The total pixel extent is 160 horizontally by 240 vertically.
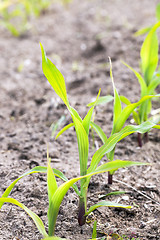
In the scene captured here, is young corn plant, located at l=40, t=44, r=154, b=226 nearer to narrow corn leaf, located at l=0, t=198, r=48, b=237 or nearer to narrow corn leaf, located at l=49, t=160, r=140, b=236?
narrow corn leaf, located at l=49, t=160, r=140, b=236

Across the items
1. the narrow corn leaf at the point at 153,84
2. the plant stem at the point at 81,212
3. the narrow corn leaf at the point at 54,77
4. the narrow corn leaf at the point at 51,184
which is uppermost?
the narrow corn leaf at the point at 54,77

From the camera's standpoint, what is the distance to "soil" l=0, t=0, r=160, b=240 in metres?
1.21

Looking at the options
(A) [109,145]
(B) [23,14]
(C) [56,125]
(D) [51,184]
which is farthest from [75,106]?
(B) [23,14]

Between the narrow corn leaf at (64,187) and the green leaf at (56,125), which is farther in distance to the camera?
the green leaf at (56,125)

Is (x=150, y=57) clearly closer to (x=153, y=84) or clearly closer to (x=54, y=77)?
(x=153, y=84)

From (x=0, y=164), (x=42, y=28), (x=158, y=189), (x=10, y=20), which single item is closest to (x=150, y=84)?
(x=158, y=189)

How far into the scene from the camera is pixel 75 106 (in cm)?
205

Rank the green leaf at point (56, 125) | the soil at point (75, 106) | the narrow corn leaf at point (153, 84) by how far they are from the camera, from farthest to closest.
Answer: the green leaf at point (56, 125), the narrow corn leaf at point (153, 84), the soil at point (75, 106)

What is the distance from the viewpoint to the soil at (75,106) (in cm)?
121

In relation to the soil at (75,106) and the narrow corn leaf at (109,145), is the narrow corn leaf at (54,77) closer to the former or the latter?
the narrow corn leaf at (109,145)

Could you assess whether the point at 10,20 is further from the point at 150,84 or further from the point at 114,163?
the point at 114,163

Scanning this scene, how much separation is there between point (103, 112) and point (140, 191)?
74 cm

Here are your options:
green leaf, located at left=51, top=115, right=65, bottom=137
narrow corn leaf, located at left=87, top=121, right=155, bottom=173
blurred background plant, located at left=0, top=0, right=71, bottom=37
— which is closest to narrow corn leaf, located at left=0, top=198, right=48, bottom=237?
narrow corn leaf, located at left=87, top=121, right=155, bottom=173

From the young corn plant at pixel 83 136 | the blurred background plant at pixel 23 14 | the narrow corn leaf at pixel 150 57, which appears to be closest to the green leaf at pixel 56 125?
the narrow corn leaf at pixel 150 57
